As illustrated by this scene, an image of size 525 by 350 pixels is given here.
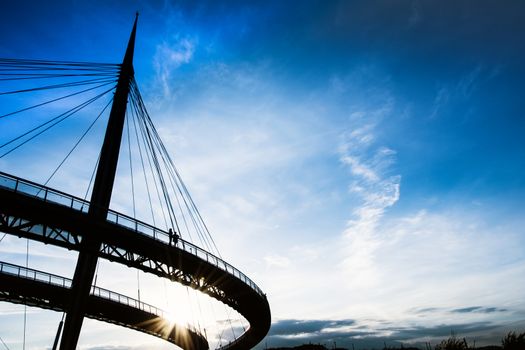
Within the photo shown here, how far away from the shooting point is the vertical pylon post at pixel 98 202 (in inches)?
753

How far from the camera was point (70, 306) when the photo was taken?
19.1m

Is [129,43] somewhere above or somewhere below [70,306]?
above

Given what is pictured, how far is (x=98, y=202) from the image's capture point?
20766 millimetres

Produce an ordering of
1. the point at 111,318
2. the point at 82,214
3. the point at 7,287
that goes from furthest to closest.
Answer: the point at 111,318
the point at 7,287
the point at 82,214

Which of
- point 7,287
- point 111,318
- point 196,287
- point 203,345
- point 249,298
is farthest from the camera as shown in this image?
point 203,345

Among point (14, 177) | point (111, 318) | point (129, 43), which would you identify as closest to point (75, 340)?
point (14, 177)

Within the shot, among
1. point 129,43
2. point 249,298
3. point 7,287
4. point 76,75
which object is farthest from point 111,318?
point 129,43

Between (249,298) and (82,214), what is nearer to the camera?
(82,214)

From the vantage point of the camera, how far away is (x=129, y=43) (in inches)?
1064

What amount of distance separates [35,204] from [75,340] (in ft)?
27.9

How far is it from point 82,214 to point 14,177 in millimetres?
3629

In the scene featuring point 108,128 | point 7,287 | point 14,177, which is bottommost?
point 7,287

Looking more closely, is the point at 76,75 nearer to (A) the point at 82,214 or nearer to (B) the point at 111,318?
(A) the point at 82,214

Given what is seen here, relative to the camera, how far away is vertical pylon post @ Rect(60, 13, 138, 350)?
1912 cm
